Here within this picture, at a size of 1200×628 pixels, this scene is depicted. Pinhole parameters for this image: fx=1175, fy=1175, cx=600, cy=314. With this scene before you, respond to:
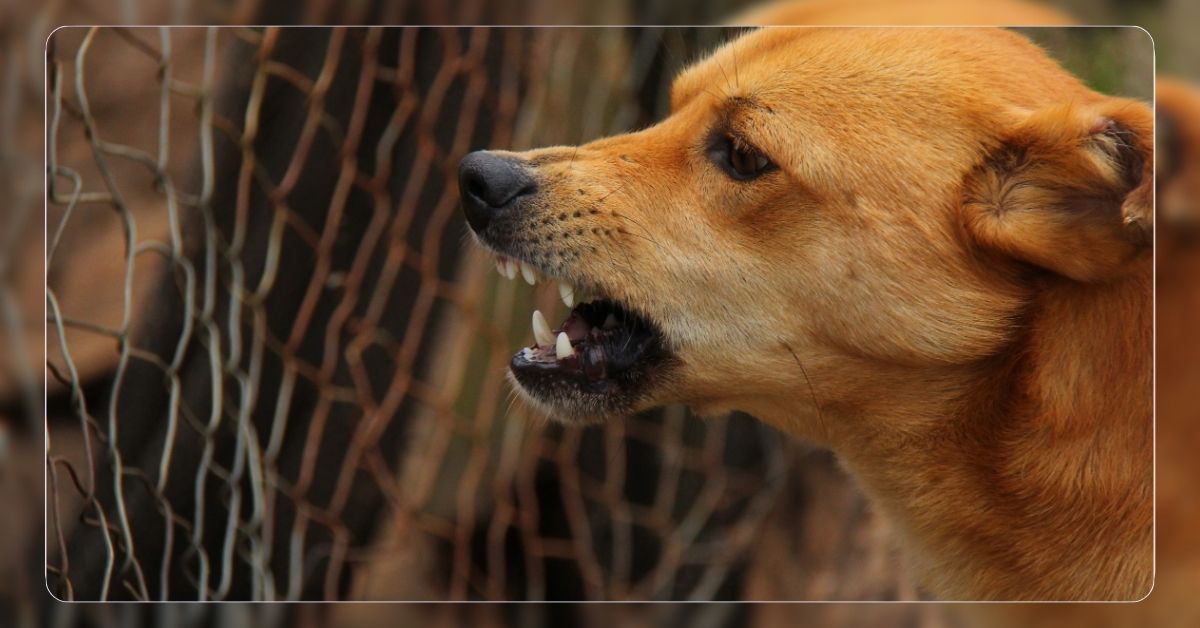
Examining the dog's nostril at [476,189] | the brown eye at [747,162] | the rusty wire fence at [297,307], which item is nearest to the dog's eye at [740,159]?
the brown eye at [747,162]

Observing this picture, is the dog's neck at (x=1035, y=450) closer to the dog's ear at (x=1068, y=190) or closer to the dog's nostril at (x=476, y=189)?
the dog's ear at (x=1068, y=190)

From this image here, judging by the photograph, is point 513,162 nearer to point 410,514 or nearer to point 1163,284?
point 410,514

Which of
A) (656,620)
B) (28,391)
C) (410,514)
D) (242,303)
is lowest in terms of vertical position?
(656,620)

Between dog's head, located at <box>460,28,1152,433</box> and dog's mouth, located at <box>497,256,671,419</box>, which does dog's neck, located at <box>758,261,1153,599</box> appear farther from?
dog's mouth, located at <box>497,256,671,419</box>

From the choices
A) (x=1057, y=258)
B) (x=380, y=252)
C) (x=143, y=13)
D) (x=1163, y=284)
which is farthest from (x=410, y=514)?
(x=1163, y=284)

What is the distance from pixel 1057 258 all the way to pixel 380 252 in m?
Answer: 0.88

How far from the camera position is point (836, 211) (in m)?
1.34

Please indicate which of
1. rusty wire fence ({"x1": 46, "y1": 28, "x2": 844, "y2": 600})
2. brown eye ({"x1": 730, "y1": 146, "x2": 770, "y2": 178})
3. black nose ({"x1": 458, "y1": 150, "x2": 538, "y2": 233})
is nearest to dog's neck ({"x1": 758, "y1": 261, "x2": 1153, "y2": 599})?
rusty wire fence ({"x1": 46, "y1": 28, "x2": 844, "y2": 600})

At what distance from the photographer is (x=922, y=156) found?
1.33m

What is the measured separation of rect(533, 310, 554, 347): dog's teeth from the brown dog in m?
0.02

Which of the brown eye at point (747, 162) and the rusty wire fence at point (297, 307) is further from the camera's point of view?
the rusty wire fence at point (297, 307)

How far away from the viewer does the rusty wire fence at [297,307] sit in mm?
1536

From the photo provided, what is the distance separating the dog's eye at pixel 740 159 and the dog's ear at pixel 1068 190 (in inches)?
9.2

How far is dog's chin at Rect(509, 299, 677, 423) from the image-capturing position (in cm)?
141
